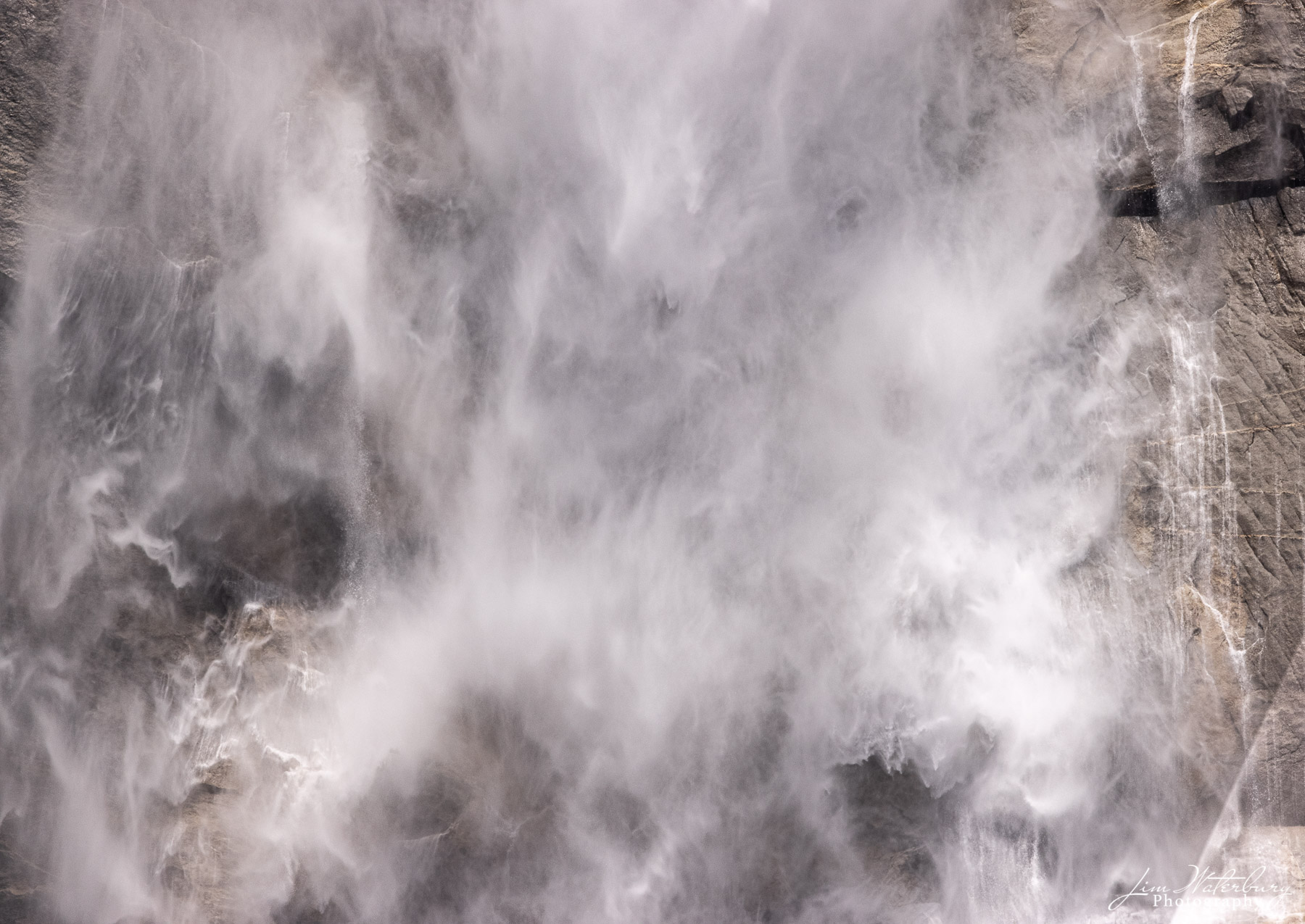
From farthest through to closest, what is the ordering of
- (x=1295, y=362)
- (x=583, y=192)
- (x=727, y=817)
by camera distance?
(x=583, y=192) → (x=727, y=817) → (x=1295, y=362)

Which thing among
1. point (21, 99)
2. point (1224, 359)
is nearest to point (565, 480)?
point (1224, 359)

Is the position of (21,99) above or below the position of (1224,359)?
below

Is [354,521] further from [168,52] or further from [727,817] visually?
[168,52]

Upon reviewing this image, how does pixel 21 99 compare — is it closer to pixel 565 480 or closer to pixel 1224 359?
pixel 565 480

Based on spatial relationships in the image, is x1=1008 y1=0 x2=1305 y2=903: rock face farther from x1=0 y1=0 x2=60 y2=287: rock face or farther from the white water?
x1=0 y1=0 x2=60 y2=287: rock face

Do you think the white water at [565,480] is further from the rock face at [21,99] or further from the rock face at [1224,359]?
the rock face at [1224,359]

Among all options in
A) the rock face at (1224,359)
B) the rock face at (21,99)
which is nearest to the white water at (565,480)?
the rock face at (21,99)

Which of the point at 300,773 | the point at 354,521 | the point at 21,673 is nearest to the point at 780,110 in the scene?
the point at 354,521

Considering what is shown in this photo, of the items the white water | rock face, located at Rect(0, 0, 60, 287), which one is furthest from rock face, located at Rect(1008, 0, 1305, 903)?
rock face, located at Rect(0, 0, 60, 287)

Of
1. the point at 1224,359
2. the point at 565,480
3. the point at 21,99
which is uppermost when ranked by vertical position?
the point at 1224,359
